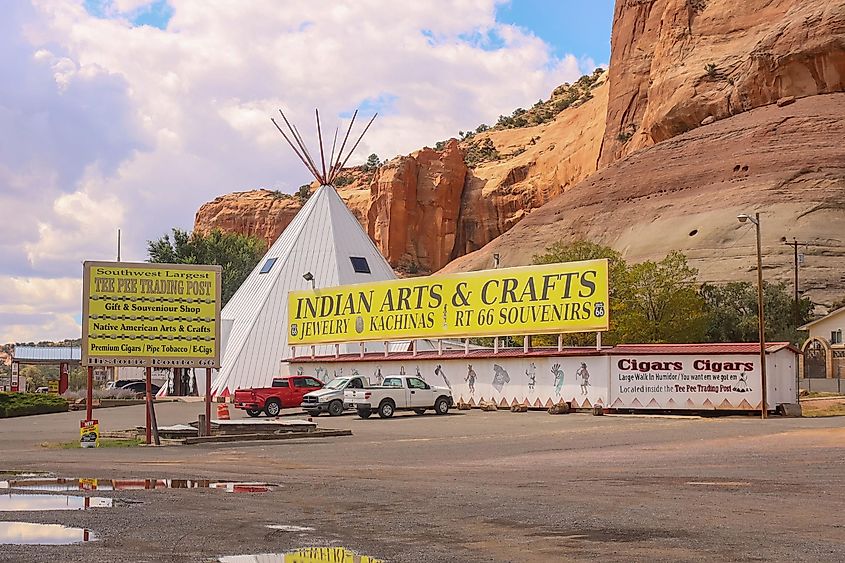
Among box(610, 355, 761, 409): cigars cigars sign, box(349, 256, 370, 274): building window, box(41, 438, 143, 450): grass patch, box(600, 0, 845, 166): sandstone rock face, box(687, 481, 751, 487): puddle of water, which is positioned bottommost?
box(41, 438, 143, 450): grass patch

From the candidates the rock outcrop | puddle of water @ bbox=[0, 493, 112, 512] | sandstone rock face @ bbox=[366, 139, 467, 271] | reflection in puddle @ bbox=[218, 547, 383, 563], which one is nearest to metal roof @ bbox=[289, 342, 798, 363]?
puddle of water @ bbox=[0, 493, 112, 512]

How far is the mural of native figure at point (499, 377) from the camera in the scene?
138ft

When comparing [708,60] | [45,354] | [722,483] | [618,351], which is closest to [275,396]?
[618,351]

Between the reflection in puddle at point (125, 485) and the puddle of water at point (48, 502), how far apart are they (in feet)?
3.35

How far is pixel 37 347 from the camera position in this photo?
80812mm

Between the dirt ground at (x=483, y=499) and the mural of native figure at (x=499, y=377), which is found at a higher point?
the mural of native figure at (x=499, y=377)

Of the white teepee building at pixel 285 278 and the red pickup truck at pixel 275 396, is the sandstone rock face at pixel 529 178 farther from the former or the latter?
the red pickup truck at pixel 275 396

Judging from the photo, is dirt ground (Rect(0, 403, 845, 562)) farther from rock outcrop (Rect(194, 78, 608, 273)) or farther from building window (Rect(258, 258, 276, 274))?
rock outcrop (Rect(194, 78, 608, 273))

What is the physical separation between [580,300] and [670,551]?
31240mm

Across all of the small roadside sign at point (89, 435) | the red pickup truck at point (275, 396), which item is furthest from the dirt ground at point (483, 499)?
the red pickup truck at point (275, 396)

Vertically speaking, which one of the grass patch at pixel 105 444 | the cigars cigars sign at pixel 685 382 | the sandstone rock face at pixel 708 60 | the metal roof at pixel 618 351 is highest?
the sandstone rock face at pixel 708 60

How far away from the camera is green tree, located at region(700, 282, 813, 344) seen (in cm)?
6388

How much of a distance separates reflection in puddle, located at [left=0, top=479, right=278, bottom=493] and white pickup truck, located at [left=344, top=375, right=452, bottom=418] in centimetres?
2048

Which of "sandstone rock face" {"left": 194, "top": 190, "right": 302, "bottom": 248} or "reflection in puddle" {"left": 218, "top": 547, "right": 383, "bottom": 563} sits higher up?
"sandstone rock face" {"left": 194, "top": 190, "right": 302, "bottom": 248}
